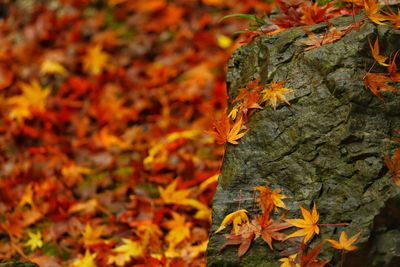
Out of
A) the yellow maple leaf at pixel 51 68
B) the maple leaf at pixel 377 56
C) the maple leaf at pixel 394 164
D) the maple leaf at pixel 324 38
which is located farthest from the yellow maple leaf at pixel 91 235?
the yellow maple leaf at pixel 51 68

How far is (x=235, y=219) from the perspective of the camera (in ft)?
7.89

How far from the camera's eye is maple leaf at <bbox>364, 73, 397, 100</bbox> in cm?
240

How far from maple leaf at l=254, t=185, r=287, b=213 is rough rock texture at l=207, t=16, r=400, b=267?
0.12 ft

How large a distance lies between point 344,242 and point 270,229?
0.30 m

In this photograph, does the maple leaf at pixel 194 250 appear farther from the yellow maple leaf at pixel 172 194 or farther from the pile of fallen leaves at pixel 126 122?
the yellow maple leaf at pixel 172 194

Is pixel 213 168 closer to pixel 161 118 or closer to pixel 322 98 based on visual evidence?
pixel 161 118

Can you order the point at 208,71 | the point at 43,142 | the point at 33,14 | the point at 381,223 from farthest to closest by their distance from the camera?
the point at 33,14 → the point at 208,71 → the point at 43,142 → the point at 381,223

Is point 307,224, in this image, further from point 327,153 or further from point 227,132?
point 227,132

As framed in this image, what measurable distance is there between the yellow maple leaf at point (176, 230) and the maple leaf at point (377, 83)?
51.7 inches

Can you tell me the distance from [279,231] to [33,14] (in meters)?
3.74

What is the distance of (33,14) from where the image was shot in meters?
5.25

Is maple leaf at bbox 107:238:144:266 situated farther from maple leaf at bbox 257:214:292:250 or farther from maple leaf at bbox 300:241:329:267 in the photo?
maple leaf at bbox 300:241:329:267

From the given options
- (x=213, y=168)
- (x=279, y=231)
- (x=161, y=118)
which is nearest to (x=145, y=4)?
(x=161, y=118)

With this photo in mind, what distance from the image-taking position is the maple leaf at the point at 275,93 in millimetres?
2533
